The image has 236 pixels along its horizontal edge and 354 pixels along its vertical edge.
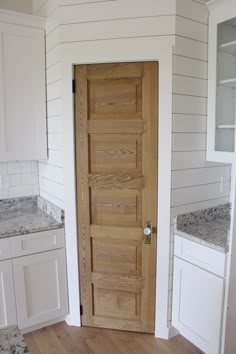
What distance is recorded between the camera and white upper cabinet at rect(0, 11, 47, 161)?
2.29 meters

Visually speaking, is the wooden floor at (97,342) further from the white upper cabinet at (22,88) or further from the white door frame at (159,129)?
the white upper cabinet at (22,88)

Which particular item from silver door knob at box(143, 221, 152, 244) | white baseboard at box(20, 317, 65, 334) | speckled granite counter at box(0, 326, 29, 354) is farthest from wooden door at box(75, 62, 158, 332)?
speckled granite counter at box(0, 326, 29, 354)

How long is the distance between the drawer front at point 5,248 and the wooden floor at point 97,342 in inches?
27.5

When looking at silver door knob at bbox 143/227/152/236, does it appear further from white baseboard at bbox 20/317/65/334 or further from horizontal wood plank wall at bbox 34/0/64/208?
white baseboard at bbox 20/317/65/334

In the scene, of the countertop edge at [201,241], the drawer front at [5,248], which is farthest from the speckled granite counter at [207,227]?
the drawer front at [5,248]

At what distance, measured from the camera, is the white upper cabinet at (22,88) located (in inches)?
90.3

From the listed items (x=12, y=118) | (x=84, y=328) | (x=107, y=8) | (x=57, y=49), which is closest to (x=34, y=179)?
(x=12, y=118)

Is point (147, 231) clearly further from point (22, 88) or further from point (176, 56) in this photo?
point (22, 88)

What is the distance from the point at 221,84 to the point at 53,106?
1.29 metres

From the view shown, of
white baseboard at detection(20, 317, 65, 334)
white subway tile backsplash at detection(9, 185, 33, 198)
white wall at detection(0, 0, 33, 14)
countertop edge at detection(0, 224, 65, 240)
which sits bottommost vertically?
white baseboard at detection(20, 317, 65, 334)

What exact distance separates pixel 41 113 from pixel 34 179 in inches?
25.9

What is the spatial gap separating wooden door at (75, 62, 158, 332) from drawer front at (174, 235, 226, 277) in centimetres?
20

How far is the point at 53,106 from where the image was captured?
236 cm

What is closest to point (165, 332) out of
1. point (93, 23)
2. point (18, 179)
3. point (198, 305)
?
point (198, 305)
